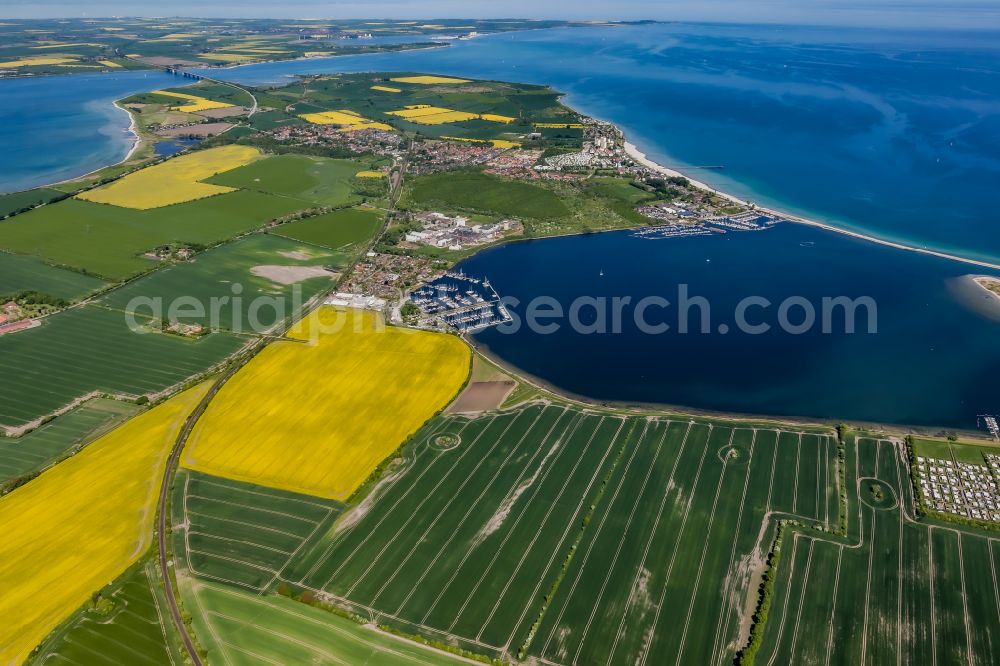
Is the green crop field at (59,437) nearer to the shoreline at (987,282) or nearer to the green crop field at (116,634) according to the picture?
the green crop field at (116,634)

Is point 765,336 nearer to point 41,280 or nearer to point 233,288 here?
point 233,288

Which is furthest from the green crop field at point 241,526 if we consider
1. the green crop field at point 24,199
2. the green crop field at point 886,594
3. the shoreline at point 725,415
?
the green crop field at point 24,199

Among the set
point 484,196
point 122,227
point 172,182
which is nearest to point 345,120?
point 172,182

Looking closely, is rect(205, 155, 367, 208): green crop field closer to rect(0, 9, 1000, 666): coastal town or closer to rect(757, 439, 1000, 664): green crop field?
rect(0, 9, 1000, 666): coastal town

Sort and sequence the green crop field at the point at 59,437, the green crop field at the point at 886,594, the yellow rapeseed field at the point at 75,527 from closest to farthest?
1. the green crop field at the point at 886,594
2. the yellow rapeseed field at the point at 75,527
3. the green crop field at the point at 59,437

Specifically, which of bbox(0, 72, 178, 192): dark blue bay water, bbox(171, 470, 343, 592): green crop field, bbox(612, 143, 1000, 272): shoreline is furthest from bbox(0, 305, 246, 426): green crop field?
bbox(612, 143, 1000, 272): shoreline

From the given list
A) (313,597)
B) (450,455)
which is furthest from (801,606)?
(313,597)
